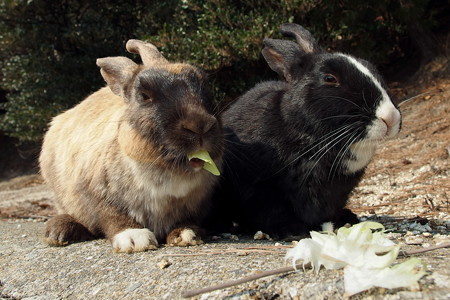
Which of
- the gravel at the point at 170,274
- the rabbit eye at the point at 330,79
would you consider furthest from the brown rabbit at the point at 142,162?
the rabbit eye at the point at 330,79

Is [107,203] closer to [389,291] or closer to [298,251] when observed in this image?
[298,251]

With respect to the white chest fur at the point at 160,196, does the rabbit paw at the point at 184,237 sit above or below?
below

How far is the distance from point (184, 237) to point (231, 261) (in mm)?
827

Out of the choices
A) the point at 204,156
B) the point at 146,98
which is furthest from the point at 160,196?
the point at 146,98

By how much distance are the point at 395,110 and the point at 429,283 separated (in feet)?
5.46

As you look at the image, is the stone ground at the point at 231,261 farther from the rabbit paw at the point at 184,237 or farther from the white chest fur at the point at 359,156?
the white chest fur at the point at 359,156

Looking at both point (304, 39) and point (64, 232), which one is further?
point (304, 39)

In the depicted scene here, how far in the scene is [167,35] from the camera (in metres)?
9.17

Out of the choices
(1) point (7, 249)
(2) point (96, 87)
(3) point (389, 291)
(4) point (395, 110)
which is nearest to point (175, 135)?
(4) point (395, 110)

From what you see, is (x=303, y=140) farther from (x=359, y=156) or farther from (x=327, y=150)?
(x=359, y=156)

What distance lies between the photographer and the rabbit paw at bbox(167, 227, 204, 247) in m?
3.77

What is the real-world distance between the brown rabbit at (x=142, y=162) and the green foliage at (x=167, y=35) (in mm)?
4432

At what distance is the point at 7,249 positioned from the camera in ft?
14.6

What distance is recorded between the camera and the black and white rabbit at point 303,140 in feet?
12.1
